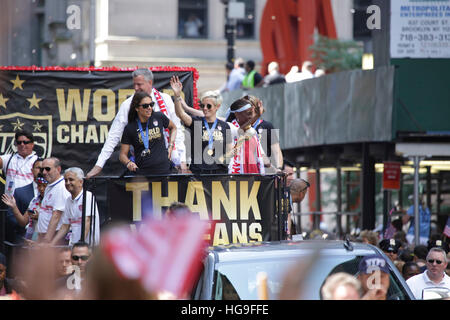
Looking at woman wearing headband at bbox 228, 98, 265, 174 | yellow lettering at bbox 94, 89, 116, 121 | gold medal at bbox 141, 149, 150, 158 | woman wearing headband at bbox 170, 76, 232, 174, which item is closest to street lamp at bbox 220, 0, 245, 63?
yellow lettering at bbox 94, 89, 116, 121

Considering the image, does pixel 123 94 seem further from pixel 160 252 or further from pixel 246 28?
pixel 246 28

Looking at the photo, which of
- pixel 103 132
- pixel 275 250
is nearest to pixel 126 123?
pixel 103 132

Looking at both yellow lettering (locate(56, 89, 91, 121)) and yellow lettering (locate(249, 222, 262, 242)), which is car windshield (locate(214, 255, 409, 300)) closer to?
yellow lettering (locate(249, 222, 262, 242))

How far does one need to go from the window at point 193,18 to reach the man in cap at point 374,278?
38.4m

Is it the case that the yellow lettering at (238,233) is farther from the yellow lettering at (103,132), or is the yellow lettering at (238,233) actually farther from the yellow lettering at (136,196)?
the yellow lettering at (103,132)

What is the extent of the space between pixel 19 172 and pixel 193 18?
32270 millimetres

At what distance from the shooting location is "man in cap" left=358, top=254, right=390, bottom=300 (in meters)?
4.46

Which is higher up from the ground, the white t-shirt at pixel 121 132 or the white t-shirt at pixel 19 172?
the white t-shirt at pixel 121 132

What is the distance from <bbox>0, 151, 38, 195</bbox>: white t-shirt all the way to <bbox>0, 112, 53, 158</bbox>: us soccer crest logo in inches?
23.0

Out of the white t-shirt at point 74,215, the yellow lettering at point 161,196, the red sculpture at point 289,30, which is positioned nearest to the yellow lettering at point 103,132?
the white t-shirt at point 74,215

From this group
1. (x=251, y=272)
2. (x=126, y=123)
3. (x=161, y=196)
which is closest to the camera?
(x=251, y=272)

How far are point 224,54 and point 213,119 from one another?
32.9 meters

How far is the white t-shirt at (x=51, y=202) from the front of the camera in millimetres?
11047

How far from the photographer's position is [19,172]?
509 inches
